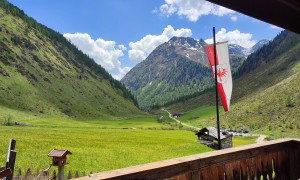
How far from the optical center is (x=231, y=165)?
6.34 metres

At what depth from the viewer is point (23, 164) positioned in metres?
28.5

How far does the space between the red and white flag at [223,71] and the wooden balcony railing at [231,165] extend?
977 centimetres

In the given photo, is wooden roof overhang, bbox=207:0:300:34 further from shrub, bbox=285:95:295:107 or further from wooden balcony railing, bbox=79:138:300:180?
shrub, bbox=285:95:295:107

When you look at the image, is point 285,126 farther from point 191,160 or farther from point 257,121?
point 191,160

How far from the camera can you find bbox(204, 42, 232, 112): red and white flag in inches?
690

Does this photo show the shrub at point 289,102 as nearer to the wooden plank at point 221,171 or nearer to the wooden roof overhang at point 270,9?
the wooden plank at point 221,171

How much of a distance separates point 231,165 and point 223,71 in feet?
38.9

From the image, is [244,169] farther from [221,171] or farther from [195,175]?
[195,175]

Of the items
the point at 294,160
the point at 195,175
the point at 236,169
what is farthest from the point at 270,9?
the point at 294,160

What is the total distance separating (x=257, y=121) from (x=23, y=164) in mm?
122188

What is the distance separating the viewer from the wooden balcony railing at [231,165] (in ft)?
16.4

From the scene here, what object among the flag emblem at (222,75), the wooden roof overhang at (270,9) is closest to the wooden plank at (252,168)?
the wooden roof overhang at (270,9)

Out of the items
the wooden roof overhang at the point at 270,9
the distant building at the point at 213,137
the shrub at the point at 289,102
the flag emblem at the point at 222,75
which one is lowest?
the distant building at the point at 213,137

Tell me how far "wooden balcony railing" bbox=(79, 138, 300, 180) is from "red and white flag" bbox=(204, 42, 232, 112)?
9767 millimetres
